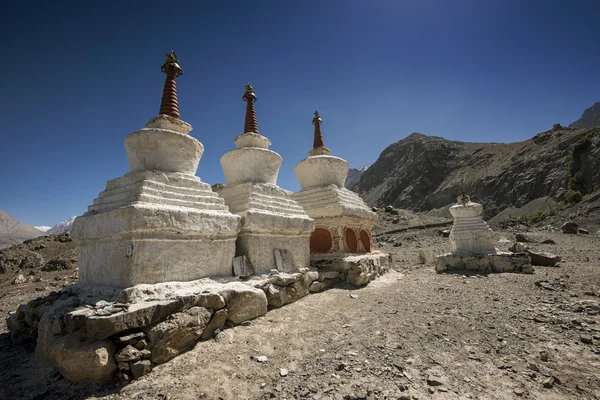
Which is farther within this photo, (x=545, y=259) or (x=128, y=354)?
(x=545, y=259)

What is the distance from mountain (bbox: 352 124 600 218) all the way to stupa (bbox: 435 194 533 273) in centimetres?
3364

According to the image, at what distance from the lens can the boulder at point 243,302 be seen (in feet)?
16.9

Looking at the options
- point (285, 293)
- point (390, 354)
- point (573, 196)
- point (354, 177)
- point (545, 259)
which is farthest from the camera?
point (354, 177)

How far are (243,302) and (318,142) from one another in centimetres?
728

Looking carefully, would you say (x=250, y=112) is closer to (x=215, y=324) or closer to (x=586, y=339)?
(x=215, y=324)

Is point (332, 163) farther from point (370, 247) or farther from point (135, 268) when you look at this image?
point (135, 268)

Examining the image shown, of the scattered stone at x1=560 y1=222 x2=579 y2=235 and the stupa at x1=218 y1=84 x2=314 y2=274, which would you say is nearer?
the stupa at x1=218 y1=84 x2=314 y2=274

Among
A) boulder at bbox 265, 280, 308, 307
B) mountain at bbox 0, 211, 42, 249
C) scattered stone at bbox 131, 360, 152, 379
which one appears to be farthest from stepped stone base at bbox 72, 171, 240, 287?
mountain at bbox 0, 211, 42, 249

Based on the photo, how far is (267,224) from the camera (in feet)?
22.6

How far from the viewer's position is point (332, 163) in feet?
34.5

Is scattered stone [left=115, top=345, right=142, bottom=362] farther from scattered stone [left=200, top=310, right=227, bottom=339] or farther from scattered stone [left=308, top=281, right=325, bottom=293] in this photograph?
scattered stone [left=308, top=281, right=325, bottom=293]

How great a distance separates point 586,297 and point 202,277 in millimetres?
7369

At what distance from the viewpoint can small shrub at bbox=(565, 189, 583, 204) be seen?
30.9m

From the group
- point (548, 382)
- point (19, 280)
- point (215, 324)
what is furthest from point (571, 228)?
point (19, 280)
